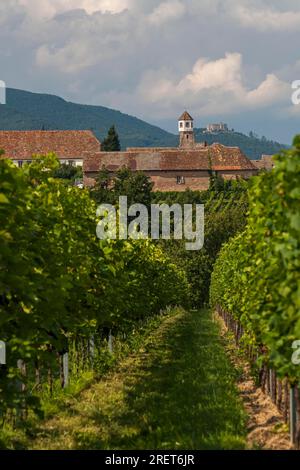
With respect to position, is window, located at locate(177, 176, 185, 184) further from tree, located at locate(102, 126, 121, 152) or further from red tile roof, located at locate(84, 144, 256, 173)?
tree, located at locate(102, 126, 121, 152)

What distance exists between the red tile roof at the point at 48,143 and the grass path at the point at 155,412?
123m

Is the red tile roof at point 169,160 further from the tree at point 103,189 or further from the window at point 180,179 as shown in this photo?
the tree at point 103,189

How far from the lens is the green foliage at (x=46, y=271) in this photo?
368 inches

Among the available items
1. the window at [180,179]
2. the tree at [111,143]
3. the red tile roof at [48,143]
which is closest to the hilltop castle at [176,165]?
the window at [180,179]

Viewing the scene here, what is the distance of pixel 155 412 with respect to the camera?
1358cm

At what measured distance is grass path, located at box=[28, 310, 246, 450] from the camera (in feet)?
36.7

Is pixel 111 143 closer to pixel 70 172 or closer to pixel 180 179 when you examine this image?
pixel 70 172

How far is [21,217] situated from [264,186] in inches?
133

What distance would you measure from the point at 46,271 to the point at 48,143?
137 meters

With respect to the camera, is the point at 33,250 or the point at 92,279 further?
the point at 92,279

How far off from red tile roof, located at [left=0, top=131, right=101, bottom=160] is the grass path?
404 feet

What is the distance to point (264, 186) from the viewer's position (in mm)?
11258
